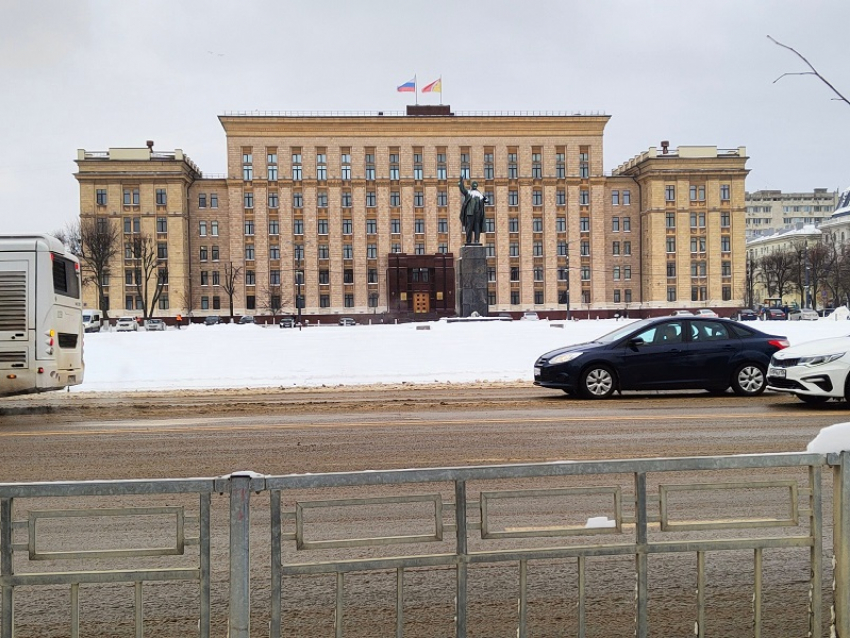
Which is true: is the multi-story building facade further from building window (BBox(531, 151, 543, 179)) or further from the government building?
building window (BBox(531, 151, 543, 179))

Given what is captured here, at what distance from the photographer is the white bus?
14.1m

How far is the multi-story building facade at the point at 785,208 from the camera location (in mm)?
178750

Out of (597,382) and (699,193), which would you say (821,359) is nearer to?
(597,382)

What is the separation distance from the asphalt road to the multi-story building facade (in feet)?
583

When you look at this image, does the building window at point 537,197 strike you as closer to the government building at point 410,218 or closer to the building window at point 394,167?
the government building at point 410,218

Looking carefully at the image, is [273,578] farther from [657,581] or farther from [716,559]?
[716,559]

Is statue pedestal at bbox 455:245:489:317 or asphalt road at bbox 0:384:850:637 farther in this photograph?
statue pedestal at bbox 455:245:489:317

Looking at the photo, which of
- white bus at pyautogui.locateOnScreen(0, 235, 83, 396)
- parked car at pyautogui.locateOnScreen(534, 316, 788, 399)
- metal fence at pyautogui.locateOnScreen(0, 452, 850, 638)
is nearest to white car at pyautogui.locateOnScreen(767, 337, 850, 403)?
parked car at pyautogui.locateOnScreen(534, 316, 788, 399)

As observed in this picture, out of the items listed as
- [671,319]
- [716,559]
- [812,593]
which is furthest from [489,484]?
[671,319]

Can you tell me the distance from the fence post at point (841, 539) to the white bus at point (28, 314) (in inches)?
538

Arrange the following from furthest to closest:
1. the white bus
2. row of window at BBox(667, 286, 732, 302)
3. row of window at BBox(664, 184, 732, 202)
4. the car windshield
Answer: row of window at BBox(667, 286, 732, 302), row of window at BBox(664, 184, 732, 202), the car windshield, the white bus

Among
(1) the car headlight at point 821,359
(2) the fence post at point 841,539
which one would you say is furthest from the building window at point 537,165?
(2) the fence post at point 841,539

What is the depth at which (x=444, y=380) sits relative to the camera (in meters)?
21.5

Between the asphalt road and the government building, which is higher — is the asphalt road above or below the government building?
below
